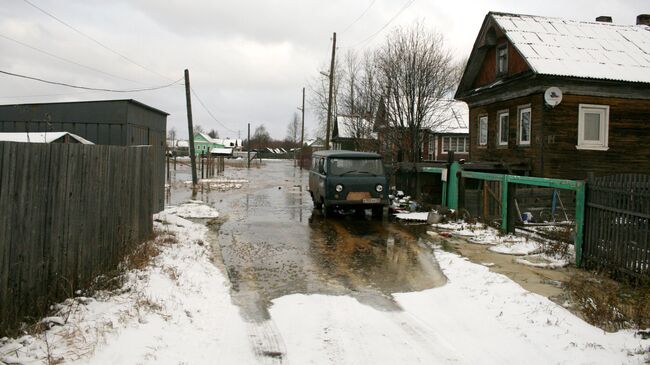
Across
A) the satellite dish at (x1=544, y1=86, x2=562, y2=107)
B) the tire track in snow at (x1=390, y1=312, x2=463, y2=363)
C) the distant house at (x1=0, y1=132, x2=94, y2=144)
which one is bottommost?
the tire track in snow at (x1=390, y1=312, x2=463, y2=363)

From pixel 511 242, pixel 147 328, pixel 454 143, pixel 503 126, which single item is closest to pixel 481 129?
pixel 503 126

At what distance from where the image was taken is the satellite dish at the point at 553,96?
16.8m

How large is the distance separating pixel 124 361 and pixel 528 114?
1739 cm

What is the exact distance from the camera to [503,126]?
20.6 m

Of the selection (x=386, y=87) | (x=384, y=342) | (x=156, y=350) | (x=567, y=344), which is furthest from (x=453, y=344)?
(x=386, y=87)

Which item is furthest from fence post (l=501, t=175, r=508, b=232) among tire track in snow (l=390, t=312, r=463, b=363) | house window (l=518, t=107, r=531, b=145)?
house window (l=518, t=107, r=531, b=145)

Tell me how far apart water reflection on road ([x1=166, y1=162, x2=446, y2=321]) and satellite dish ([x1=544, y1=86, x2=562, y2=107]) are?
24.1ft

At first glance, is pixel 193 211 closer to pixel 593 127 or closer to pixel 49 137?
pixel 49 137

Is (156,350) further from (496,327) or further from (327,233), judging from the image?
(327,233)

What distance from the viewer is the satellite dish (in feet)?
55.3

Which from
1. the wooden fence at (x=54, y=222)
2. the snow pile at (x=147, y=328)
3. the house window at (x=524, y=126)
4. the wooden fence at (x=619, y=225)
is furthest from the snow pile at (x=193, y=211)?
the house window at (x=524, y=126)

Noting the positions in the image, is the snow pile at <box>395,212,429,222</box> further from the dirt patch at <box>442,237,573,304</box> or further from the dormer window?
the dormer window

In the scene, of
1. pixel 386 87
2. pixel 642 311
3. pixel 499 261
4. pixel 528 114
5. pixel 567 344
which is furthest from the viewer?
pixel 386 87

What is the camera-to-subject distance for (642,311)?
5.32 m
